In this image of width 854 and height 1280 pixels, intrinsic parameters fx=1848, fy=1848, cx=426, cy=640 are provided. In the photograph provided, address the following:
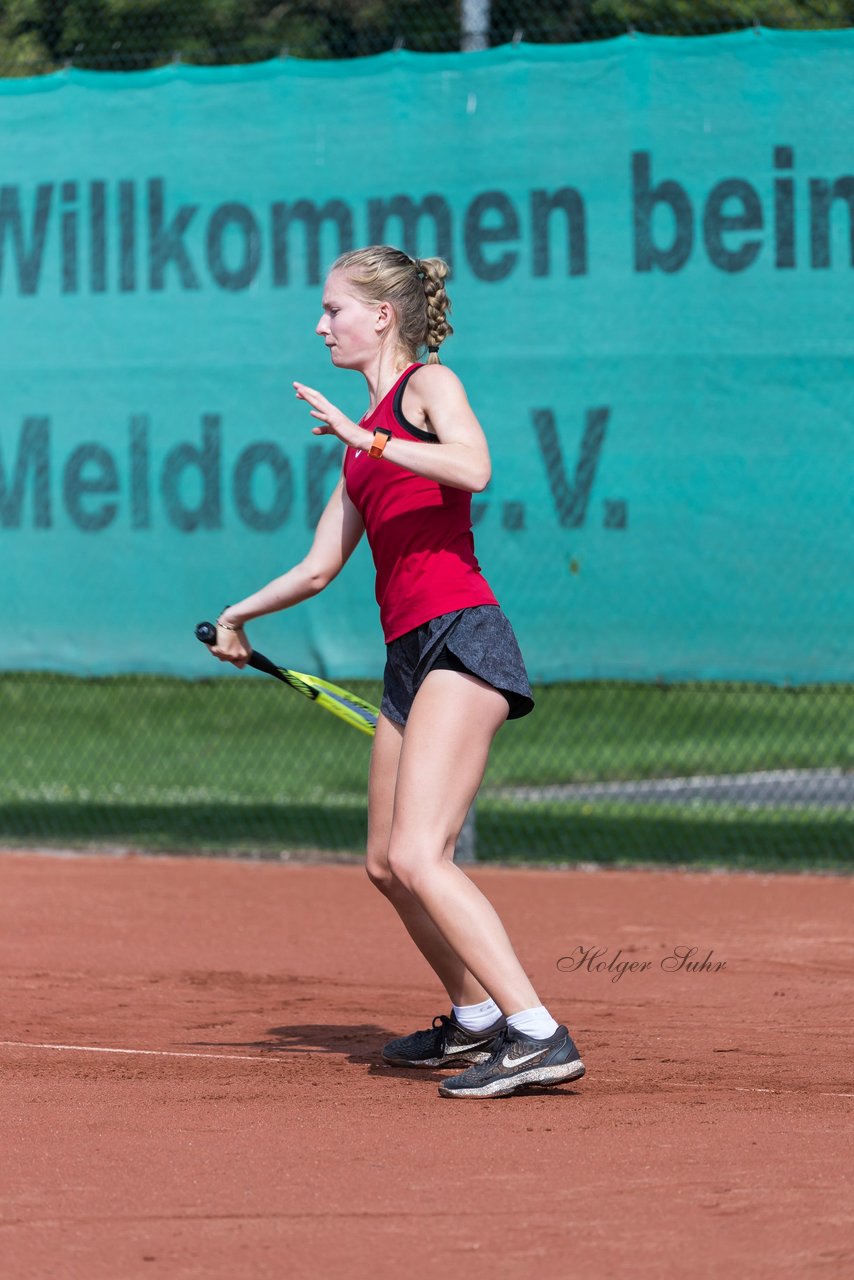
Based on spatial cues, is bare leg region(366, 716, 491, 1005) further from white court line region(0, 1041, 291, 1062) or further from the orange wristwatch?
the orange wristwatch

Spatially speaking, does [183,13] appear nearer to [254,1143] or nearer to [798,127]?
[798,127]

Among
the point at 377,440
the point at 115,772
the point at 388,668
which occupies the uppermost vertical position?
the point at 377,440

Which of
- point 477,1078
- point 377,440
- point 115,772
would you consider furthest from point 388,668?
point 115,772

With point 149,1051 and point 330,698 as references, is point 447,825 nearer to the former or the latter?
point 330,698

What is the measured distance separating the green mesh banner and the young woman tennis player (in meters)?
3.32

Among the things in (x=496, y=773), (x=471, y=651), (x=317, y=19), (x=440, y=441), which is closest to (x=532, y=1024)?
(x=471, y=651)

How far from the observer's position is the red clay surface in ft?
10.2

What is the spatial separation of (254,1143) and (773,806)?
7.27 meters

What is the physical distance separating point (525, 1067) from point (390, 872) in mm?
583

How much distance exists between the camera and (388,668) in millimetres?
4434

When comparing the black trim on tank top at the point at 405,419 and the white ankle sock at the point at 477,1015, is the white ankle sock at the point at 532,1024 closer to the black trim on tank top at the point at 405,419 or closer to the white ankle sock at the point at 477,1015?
the white ankle sock at the point at 477,1015

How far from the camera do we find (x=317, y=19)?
10.5 m

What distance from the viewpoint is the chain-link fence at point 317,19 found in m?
8.37

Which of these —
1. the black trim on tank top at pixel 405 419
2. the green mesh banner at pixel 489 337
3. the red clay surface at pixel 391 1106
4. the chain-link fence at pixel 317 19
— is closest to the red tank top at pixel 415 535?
the black trim on tank top at pixel 405 419
